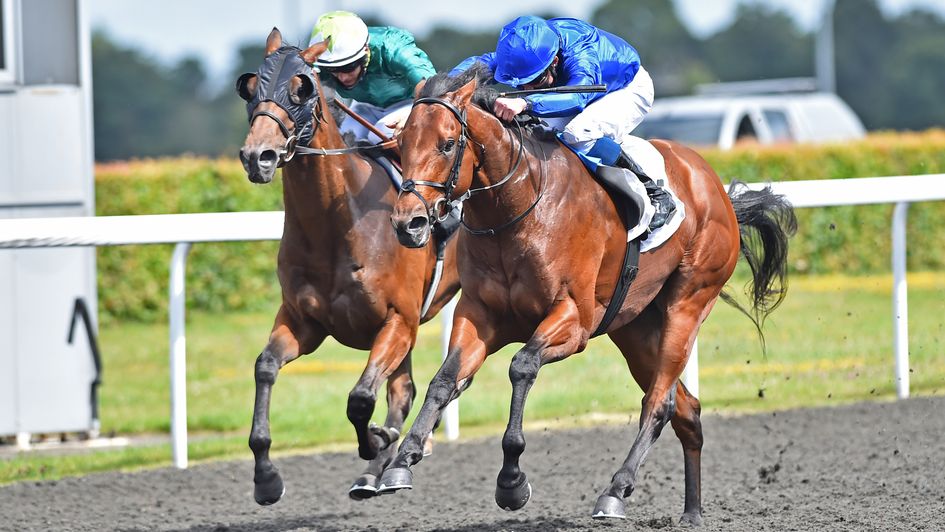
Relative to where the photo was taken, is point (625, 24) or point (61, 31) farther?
point (625, 24)

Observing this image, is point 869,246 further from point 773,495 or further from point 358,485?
point 358,485

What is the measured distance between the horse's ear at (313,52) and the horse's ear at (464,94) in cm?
82

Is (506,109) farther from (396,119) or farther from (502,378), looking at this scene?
(502,378)

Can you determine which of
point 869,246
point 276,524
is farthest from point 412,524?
point 869,246

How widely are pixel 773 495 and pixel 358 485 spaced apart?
1.89 metres

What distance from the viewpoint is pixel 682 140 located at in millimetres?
15609

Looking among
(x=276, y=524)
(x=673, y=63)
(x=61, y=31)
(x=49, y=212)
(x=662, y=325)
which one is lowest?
(x=276, y=524)

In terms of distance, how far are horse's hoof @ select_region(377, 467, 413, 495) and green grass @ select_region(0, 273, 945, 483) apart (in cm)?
263

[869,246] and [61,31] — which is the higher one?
[61,31]

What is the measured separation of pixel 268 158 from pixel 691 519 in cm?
207

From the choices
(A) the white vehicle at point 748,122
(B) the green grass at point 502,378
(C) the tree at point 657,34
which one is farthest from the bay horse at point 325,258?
(C) the tree at point 657,34

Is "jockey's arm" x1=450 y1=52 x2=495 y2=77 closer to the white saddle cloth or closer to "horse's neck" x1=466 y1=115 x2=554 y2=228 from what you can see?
"horse's neck" x1=466 y1=115 x2=554 y2=228

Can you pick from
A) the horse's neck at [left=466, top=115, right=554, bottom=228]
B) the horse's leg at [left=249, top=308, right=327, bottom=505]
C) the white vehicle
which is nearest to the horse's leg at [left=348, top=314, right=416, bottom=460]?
the horse's leg at [left=249, top=308, right=327, bottom=505]

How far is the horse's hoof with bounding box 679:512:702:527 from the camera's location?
17.2 ft
